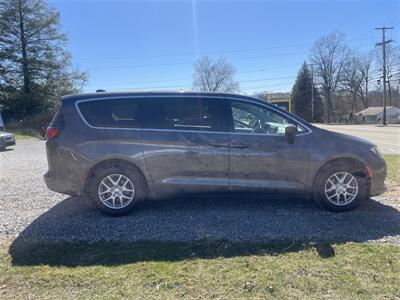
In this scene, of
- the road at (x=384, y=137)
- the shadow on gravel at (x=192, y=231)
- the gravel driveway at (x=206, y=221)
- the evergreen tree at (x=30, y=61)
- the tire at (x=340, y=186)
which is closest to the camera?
the shadow on gravel at (x=192, y=231)

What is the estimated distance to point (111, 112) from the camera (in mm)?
4578

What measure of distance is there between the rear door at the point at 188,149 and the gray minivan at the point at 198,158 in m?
0.01

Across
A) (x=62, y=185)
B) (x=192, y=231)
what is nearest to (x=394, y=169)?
(x=192, y=231)

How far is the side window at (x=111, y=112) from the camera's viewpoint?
178 inches

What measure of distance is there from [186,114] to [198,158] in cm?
69

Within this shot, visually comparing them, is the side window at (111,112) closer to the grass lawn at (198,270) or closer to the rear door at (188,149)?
the rear door at (188,149)

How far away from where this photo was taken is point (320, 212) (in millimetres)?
4520

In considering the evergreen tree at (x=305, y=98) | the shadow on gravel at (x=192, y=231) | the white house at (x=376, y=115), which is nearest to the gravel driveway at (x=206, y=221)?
the shadow on gravel at (x=192, y=231)

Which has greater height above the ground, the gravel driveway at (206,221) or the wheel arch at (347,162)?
the wheel arch at (347,162)

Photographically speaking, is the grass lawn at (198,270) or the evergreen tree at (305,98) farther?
the evergreen tree at (305,98)

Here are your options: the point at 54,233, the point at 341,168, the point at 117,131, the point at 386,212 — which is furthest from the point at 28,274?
the point at 386,212

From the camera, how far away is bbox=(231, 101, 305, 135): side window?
452 cm

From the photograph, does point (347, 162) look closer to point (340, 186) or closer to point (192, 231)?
point (340, 186)

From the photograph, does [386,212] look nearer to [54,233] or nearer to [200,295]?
[200,295]
